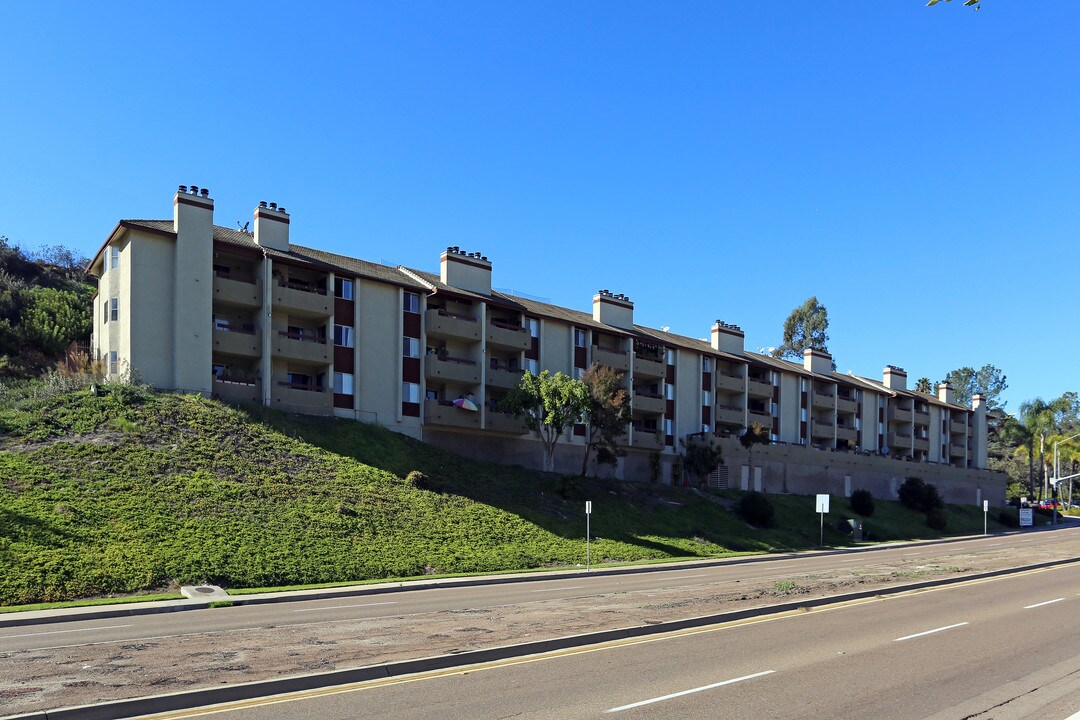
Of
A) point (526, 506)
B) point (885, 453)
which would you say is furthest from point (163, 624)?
point (885, 453)

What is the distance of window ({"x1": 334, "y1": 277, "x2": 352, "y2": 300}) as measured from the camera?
160ft

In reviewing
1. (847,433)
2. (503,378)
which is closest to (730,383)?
(847,433)

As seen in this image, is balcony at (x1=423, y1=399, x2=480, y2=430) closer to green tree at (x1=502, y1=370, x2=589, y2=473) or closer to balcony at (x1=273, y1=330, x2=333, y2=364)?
green tree at (x1=502, y1=370, x2=589, y2=473)

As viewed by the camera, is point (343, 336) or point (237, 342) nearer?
point (237, 342)

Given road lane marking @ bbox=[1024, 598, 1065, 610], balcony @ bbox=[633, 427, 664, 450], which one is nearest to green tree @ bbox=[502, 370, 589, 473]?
balcony @ bbox=[633, 427, 664, 450]

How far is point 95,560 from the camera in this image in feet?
88.7

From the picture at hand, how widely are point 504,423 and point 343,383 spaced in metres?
10.3

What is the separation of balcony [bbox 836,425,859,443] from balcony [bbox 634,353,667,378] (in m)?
25.3

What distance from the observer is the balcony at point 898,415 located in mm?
91062

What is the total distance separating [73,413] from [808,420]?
198ft

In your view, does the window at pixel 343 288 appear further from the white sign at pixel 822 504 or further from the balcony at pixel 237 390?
the white sign at pixel 822 504

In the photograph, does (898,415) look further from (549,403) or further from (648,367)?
(549,403)

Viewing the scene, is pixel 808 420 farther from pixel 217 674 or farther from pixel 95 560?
pixel 217 674

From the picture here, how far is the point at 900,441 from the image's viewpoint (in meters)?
90.2
